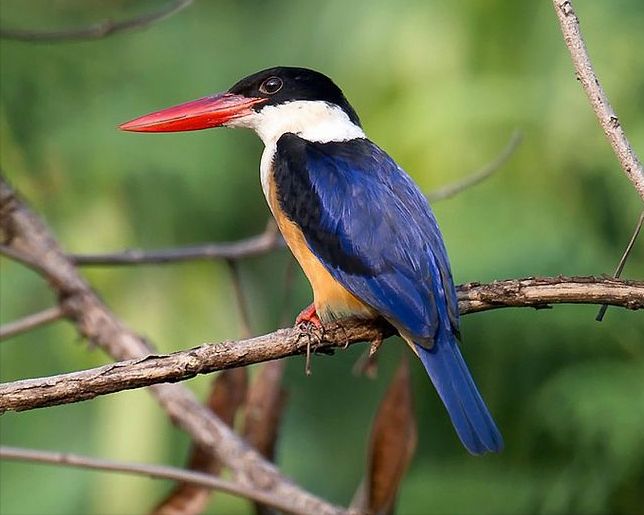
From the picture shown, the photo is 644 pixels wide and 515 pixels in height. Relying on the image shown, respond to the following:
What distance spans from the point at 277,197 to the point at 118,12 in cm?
240

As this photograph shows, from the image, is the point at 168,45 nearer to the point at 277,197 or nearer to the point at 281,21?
the point at 281,21

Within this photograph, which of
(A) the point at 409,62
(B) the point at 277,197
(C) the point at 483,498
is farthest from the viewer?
(A) the point at 409,62

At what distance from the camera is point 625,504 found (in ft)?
11.8

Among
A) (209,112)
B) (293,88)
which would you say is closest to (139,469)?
(209,112)

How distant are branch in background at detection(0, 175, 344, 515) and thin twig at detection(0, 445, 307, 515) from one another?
0.19 ft

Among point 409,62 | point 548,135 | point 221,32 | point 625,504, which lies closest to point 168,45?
point 221,32

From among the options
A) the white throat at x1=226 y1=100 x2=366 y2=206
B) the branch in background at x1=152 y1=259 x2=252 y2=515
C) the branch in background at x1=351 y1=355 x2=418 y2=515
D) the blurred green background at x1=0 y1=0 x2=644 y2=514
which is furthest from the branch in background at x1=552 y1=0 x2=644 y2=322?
the blurred green background at x1=0 y1=0 x2=644 y2=514

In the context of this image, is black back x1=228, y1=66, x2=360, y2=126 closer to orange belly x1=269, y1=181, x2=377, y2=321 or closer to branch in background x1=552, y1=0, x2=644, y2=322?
orange belly x1=269, y1=181, x2=377, y2=321

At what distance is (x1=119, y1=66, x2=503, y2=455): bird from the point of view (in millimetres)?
2602

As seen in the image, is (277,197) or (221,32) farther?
(221,32)

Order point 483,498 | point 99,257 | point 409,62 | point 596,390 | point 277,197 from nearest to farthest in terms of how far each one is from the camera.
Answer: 1. point 277,197
2. point 99,257
3. point 596,390
4. point 483,498
5. point 409,62

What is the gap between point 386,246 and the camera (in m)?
2.72

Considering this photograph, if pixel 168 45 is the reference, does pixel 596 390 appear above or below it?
below

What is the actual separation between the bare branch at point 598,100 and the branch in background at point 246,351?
0.71 ft
